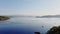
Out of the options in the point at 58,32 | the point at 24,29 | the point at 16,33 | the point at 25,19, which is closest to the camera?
the point at 58,32

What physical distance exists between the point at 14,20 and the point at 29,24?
995 millimetres

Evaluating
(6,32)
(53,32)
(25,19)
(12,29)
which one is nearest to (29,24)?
(25,19)

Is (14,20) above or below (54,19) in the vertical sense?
above

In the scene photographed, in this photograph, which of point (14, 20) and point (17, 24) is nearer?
point (17, 24)

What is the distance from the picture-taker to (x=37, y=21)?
5934 millimetres

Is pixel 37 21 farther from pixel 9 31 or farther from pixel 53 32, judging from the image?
pixel 53 32

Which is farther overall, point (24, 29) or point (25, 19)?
point (25, 19)

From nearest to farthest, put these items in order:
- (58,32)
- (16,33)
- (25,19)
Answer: (58,32) → (16,33) → (25,19)

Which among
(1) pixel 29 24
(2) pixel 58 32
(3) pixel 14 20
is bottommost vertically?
(2) pixel 58 32

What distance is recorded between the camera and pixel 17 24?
5.80 metres

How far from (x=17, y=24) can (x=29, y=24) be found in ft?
2.18

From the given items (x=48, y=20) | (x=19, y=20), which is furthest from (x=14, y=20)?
(x=48, y=20)

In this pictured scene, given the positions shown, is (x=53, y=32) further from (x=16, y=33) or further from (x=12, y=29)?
(x=12, y=29)

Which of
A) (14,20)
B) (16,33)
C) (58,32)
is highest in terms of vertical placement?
(14,20)
